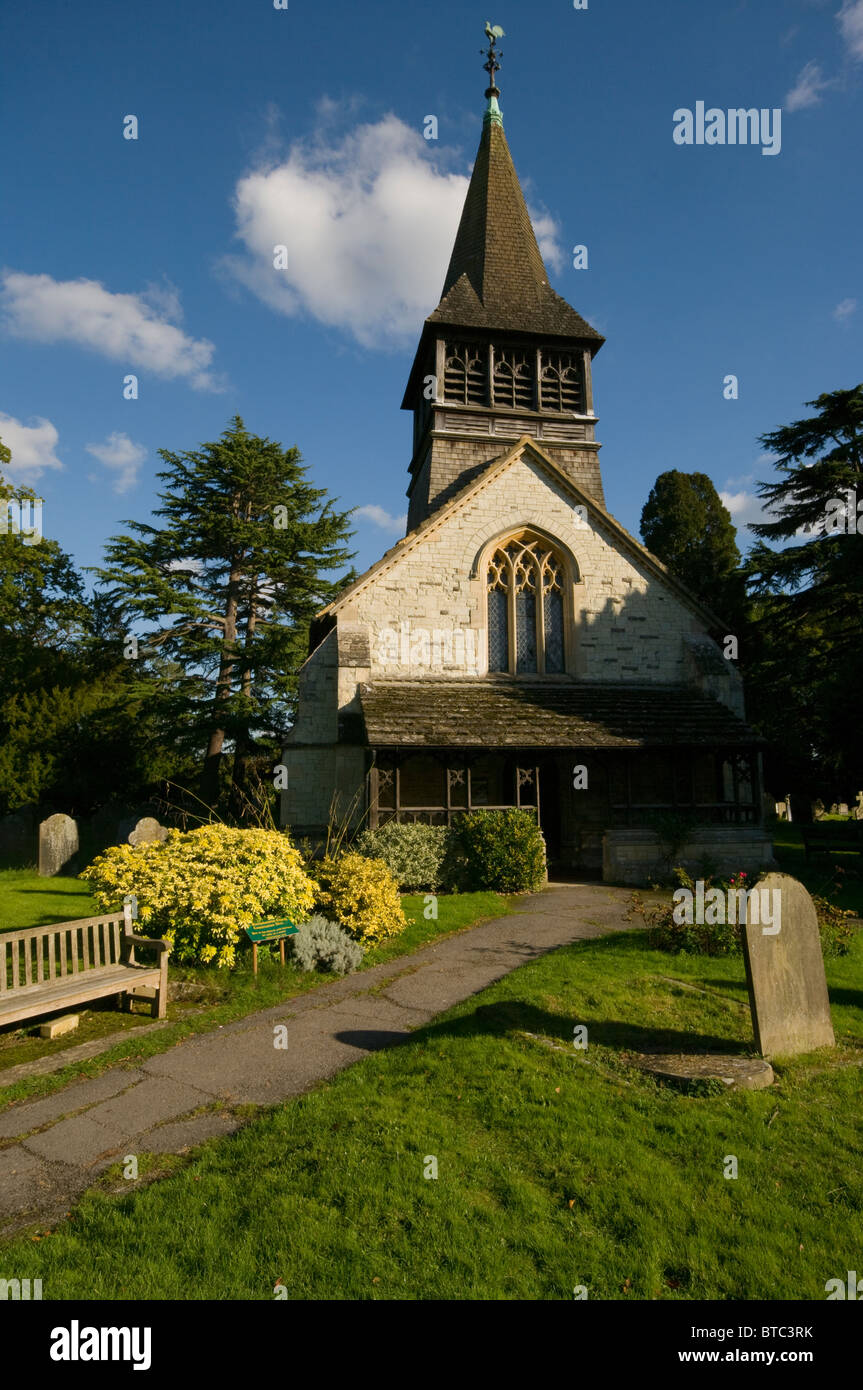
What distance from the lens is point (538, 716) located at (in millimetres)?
17109

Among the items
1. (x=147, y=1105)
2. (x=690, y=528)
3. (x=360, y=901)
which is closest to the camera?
(x=147, y=1105)

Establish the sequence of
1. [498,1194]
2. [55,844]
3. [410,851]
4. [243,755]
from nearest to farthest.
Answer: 1. [498,1194]
2. [410,851]
3. [55,844]
4. [243,755]

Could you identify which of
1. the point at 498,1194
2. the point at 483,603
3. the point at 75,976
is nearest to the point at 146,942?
the point at 75,976

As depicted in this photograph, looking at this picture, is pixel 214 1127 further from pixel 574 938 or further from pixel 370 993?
pixel 574 938

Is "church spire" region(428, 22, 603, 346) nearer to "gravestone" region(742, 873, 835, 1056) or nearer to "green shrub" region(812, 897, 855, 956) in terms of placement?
"green shrub" region(812, 897, 855, 956)

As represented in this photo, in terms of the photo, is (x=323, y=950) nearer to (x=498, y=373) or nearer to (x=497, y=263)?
(x=498, y=373)

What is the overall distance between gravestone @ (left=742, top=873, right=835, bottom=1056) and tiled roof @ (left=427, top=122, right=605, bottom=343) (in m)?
21.4

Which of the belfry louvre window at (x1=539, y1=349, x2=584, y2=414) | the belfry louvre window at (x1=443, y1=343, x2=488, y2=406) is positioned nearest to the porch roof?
the belfry louvre window at (x1=443, y1=343, x2=488, y2=406)

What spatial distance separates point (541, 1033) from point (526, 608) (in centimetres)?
1482

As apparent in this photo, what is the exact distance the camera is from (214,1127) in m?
4.98

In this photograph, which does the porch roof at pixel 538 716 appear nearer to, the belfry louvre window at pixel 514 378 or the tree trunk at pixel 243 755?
the tree trunk at pixel 243 755

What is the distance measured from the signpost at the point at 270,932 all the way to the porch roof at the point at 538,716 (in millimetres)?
6386
